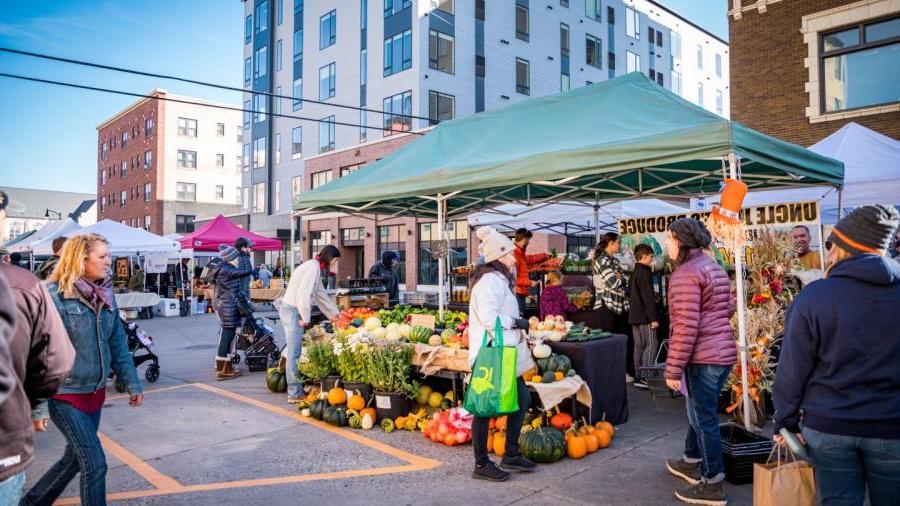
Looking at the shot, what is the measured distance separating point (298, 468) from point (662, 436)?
3563 millimetres

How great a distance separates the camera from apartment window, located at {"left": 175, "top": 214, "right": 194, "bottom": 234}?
5822 cm

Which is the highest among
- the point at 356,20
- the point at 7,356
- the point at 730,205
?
the point at 356,20

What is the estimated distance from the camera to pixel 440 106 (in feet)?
109

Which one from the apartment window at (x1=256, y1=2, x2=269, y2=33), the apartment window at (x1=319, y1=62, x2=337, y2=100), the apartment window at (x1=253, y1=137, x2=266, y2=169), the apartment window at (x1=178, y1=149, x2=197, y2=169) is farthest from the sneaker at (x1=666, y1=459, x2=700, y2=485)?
the apartment window at (x1=178, y1=149, x2=197, y2=169)

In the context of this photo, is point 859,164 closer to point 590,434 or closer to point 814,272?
point 814,272

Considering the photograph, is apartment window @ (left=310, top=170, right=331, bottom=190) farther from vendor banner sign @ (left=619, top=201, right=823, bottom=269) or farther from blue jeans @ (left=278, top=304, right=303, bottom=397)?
blue jeans @ (left=278, top=304, right=303, bottom=397)

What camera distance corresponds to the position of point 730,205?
553cm

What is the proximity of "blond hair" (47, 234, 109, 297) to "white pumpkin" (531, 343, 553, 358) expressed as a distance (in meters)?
3.93

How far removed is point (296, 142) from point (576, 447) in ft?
127

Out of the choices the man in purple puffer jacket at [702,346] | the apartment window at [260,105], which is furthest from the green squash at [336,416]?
the apartment window at [260,105]

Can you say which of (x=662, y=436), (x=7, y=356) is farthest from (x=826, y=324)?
(x=662, y=436)

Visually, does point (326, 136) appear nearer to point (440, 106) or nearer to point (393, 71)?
point (393, 71)

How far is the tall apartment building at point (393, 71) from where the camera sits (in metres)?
33.1

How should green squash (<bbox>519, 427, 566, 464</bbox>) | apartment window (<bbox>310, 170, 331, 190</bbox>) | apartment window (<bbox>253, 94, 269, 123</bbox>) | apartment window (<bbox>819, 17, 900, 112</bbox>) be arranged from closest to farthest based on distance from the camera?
green squash (<bbox>519, 427, 566, 464</bbox>) < apartment window (<bbox>819, 17, 900, 112</bbox>) < apartment window (<bbox>310, 170, 331, 190</bbox>) < apartment window (<bbox>253, 94, 269, 123</bbox>)
